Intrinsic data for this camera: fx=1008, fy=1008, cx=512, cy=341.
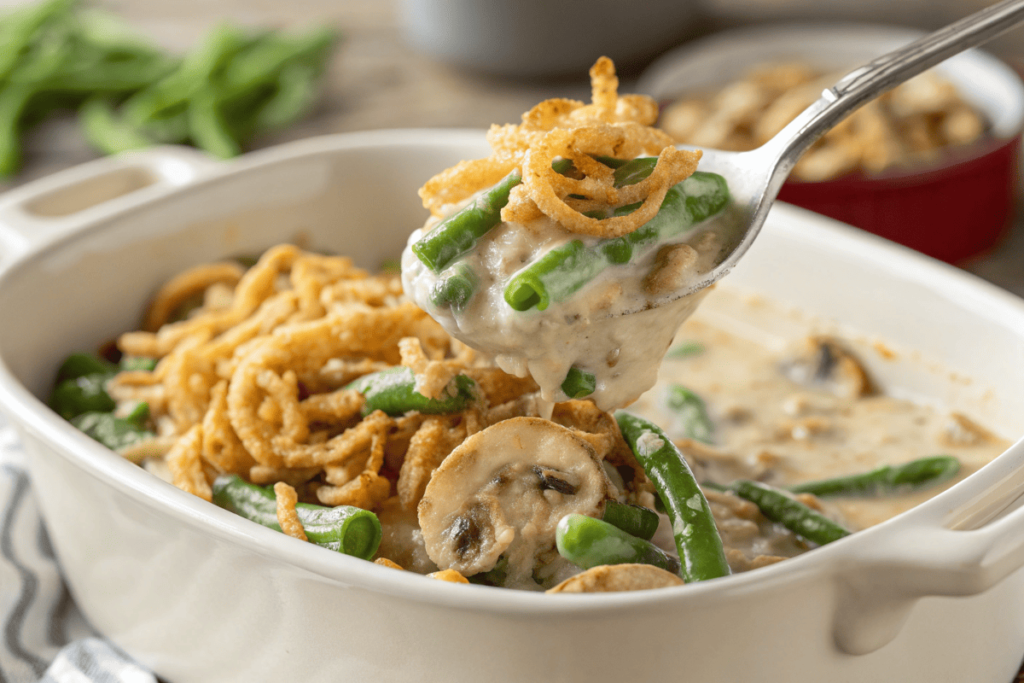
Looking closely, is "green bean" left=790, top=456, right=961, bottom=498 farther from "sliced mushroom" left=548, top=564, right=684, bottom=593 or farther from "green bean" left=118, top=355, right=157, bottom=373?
"green bean" left=118, top=355, right=157, bottom=373

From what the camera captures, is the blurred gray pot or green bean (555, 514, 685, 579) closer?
green bean (555, 514, 685, 579)

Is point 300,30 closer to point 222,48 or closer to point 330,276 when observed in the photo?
point 222,48

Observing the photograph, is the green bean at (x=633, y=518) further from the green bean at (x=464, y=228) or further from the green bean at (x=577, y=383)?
the green bean at (x=464, y=228)

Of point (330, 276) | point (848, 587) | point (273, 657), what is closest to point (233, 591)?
point (273, 657)

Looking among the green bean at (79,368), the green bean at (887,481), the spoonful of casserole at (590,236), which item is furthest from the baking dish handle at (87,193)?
the green bean at (887,481)

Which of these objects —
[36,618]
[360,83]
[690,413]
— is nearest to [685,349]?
[690,413]

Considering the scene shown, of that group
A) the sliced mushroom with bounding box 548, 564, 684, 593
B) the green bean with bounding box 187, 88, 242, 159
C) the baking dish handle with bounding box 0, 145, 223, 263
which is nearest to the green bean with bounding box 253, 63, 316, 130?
the green bean with bounding box 187, 88, 242, 159
